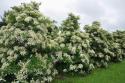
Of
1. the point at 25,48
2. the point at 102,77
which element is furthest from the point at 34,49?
the point at 102,77

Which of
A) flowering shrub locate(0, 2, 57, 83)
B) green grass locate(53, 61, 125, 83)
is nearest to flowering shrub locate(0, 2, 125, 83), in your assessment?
flowering shrub locate(0, 2, 57, 83)

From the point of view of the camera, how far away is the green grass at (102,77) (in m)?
25.8

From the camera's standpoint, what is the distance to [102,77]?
27391 millimetres

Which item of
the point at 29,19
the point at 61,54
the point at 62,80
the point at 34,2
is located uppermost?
the point at 34,2

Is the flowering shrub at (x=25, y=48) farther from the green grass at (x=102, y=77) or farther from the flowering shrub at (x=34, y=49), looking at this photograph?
the green grass at (x=102, y=77)

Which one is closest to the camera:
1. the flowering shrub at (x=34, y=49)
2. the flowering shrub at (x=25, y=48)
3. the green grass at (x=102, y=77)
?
Answer: the flowering shrub at (x=25, y=48)

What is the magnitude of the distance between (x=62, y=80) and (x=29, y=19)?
596cm

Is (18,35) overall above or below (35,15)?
below

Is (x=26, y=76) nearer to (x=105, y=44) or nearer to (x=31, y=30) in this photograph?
(x=31, y=30)

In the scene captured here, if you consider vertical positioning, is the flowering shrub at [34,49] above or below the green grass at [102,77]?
above

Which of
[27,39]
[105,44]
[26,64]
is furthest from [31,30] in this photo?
[105,44]

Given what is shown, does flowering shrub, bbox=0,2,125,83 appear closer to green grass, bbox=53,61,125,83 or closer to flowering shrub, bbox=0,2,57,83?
flowering shrub, bbox=0,2,57,83

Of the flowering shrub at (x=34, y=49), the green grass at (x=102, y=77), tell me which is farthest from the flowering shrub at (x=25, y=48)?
the green grass at (x=102, y=77)

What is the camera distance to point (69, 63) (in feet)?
84.3
